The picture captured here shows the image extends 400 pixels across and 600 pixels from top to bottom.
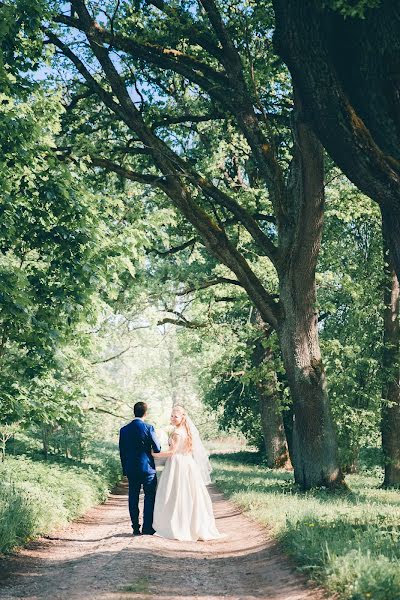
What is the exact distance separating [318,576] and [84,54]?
1339 cm

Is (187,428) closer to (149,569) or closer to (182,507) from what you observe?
(182,507)

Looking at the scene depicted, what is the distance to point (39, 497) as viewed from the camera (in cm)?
1160

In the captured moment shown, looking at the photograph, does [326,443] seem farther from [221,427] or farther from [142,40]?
[221,427]

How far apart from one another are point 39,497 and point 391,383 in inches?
463

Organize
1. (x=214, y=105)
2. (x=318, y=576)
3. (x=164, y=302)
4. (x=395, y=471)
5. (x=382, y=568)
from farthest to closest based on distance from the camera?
(x=164, y=302)
(x=395, y=471)
(x=214, y=105)
(x=318, y=576)
(x=382, y=568)

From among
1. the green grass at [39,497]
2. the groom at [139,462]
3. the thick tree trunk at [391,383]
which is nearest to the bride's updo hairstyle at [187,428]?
the groom at [139,462]

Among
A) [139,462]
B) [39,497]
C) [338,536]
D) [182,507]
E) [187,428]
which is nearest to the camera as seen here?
[338,536]

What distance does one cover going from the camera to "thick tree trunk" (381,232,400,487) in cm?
1870

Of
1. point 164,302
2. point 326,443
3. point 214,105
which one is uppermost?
point 214,105

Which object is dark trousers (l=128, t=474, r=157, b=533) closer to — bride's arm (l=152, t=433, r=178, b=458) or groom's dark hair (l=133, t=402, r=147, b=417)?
bride's arm (l=152, t=433, r=178, b=458)

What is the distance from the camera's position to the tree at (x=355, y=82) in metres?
7.57

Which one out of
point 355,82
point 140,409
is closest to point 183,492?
point 140,409

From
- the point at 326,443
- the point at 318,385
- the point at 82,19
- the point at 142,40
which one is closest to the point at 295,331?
the point at 318,385

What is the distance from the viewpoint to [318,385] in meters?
13.5
